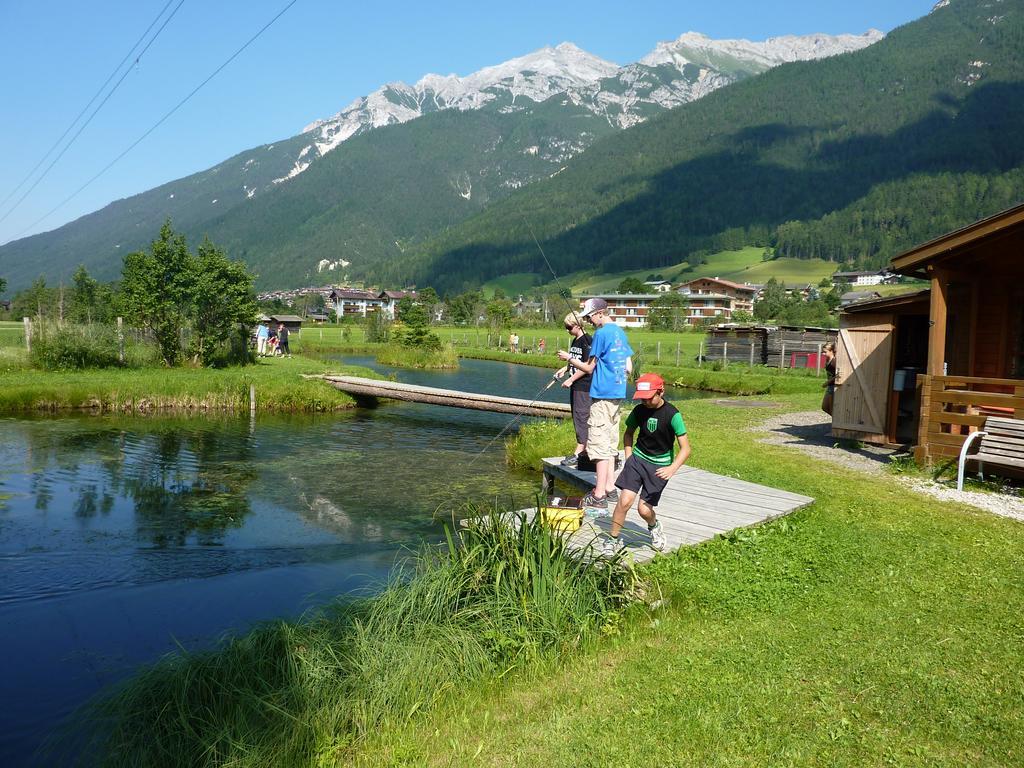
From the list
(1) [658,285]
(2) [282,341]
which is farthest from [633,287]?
(2) [282,341]

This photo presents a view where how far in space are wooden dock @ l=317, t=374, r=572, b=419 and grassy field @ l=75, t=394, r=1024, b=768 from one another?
1096cm

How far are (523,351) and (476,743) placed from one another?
52.2 metres

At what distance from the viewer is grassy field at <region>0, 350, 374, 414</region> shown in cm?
2072

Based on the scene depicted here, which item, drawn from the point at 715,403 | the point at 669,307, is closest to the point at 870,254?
the point at 669,307

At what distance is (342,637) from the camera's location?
576 centimetres

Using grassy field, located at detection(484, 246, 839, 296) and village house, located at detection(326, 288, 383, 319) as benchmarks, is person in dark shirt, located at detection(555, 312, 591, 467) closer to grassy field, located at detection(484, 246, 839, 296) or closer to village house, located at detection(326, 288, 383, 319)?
grassy field, located at detection(484, 246, 839, 296)

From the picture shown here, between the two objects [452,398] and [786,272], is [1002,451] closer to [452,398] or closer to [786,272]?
[452,398]

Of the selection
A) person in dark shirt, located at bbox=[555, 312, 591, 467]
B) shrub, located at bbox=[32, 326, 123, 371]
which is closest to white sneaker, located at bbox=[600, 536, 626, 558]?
person in dark shirt, located at bbox=[555, 312, 591, 467]

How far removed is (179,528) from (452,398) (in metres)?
11.6

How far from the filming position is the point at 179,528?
1044cm

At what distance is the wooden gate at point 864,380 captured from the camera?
1405 cm

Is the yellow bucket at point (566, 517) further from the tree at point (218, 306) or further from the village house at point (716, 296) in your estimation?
the village house at point (716, 296)

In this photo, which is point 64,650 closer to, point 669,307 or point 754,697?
Result: point 754,697

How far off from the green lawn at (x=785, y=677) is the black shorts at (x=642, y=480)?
58cm
